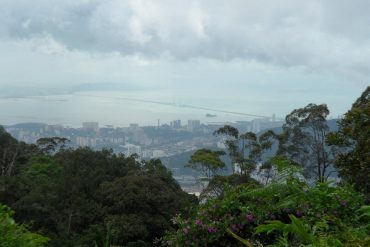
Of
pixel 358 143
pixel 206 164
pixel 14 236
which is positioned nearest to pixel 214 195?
pixel 358 143

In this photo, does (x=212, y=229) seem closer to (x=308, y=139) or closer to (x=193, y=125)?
(x=308, y=139)

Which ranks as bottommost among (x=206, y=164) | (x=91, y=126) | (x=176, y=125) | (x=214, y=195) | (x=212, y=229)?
(x=91, y=126)

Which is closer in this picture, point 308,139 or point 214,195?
point 214,195

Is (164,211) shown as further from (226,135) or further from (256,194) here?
(256,194)

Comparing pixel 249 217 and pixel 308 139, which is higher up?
pixel 249 217

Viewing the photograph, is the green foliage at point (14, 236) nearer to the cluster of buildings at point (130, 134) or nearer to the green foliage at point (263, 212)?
the green foliage at point (263, 212)

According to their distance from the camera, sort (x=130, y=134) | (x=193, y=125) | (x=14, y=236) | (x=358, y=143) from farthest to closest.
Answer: (x=130, y=134)
(x=193, y=125)
(x=358, y=143)
(x=14, y=236)

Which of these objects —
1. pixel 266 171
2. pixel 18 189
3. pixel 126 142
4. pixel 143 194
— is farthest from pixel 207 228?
pixel 126 142

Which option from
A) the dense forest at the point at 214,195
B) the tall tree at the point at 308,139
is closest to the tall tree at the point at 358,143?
the dense forest at the point at 214,195
